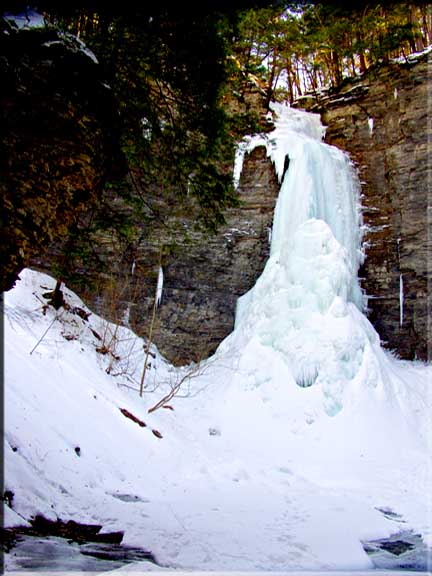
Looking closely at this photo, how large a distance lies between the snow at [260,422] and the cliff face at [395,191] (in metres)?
0.63

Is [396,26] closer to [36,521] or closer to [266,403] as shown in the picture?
[266,403]

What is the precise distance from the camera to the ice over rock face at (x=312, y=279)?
10.4 m

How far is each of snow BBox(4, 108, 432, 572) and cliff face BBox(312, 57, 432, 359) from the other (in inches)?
25.0

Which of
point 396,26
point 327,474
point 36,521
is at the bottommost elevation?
point 327,474

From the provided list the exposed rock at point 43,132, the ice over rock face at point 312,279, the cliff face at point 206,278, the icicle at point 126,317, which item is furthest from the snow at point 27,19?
the icicle at point 126,317

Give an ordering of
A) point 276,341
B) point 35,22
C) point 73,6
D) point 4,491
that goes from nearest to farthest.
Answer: point 73,6 < point 35,22 < point 4,491 < point 276,341

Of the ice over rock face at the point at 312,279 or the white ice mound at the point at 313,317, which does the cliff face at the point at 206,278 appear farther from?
the white ice mound at the point at 313,317

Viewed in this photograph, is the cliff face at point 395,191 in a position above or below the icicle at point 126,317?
above

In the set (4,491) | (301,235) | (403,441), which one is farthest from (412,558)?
(301,235)

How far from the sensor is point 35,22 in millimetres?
2924

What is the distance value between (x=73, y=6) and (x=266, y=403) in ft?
30.1

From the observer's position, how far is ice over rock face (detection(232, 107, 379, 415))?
1041 cm

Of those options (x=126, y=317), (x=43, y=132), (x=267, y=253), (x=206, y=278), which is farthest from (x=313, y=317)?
(x=43, y=132)

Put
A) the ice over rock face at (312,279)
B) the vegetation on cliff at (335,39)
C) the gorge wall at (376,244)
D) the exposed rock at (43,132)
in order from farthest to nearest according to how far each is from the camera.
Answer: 1. the gorge wall at (376,244)
2. the vegetation on cliff at (335,39)
3. the ice over rock face at (312,279)
4. the exposed rock at (43,132)
